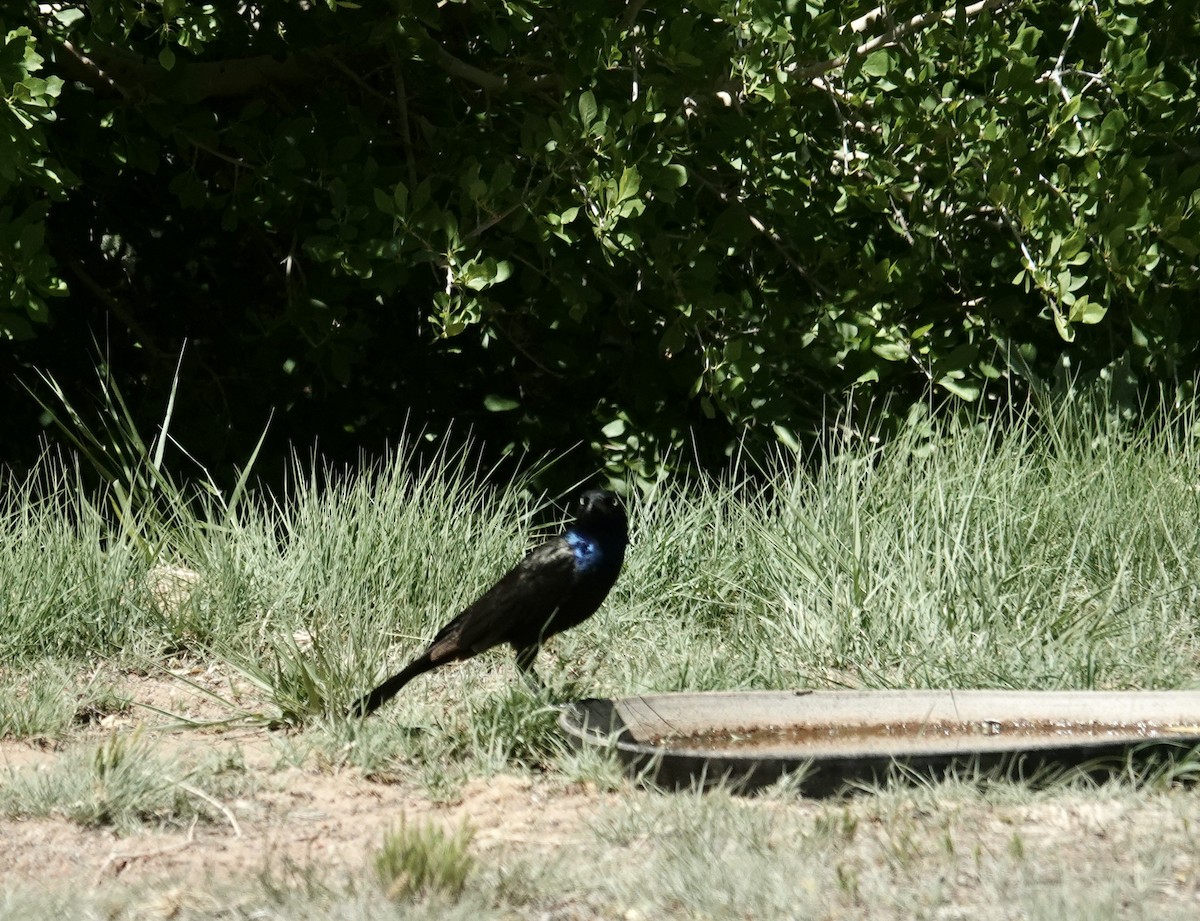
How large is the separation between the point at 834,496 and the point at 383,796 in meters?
2.09

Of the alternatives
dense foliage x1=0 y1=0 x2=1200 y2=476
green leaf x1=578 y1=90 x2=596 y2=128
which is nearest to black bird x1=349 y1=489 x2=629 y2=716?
dense foliage x1=0 y1=0 x2=1200 y2=476

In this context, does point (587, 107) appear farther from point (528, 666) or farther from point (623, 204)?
point (528, 666)

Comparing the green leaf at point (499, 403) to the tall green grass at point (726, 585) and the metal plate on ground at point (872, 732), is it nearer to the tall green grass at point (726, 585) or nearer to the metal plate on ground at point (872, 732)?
the tall green grass at point (726, 585)

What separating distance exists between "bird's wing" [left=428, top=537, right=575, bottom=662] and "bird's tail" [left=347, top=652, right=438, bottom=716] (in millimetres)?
29

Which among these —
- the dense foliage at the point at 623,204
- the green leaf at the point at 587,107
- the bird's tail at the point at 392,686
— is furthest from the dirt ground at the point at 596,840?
the green leaf at the point at 587,107

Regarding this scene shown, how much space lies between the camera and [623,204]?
5.10 meters

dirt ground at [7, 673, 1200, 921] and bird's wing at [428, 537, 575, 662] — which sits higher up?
bird's wing at [428, 537, 575, 662]

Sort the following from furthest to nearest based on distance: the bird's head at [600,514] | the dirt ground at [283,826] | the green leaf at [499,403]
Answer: the green leaf at [499,403]
the bird's head at [600,514]
the dirt ground at [283,826]

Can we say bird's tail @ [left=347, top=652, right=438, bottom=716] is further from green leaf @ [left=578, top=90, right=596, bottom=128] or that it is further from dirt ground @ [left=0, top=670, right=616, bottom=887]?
green leaf @ [left=578, top=90, right=596, bottom=128]

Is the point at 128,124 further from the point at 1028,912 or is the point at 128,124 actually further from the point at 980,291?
the point at 1028,912

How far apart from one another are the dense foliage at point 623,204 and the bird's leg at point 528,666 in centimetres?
160

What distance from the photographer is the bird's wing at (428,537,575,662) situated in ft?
12.5

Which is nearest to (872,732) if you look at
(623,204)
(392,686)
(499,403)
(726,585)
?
(392,686)

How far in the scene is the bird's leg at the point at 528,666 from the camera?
3902 mm
